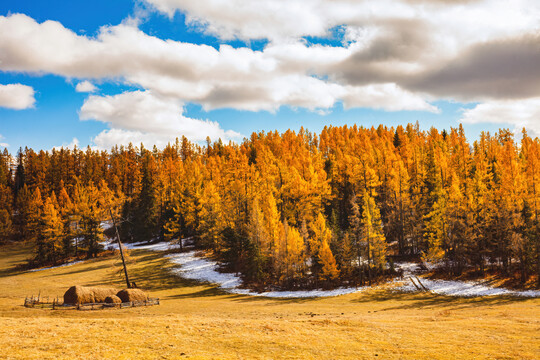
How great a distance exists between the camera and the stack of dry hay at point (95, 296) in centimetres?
2982

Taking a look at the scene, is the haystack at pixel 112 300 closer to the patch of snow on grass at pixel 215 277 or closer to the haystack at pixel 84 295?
the haystack at pixel 84 295

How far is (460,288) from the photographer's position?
4166 centimetres

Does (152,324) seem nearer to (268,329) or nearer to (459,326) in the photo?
(268,329)

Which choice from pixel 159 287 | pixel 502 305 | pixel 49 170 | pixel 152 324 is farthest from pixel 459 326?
pixel 49 170

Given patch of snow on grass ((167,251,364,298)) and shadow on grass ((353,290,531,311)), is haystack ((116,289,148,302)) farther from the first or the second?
shadow on grass ((353,290,531,311))

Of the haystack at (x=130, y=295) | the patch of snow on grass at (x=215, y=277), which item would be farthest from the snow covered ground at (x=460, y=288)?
the haystack at (x=130, y=295)

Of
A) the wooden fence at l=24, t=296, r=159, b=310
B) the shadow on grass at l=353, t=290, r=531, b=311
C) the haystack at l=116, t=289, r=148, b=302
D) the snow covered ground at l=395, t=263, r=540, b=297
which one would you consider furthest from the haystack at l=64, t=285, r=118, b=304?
the snow covered ground at l=395, t=263, r=540, b=297

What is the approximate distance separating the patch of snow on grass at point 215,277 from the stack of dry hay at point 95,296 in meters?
14.8

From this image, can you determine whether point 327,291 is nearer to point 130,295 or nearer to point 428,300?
point 428,300

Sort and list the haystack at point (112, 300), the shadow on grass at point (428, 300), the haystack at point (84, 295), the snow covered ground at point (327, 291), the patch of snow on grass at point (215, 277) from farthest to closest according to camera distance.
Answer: the patch of snow on grass at point (215, 277), the snow covered ground at point (327, 291), the shadow on grass at point (428, 300), the haystack at point (112, 300), the haystack at point (84, 295)

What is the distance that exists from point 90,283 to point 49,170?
92.0 meters

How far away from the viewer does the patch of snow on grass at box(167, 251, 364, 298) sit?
42.4 meters

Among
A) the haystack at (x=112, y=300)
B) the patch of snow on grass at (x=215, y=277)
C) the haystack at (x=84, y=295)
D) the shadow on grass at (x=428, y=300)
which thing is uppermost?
the haystack at (x=84, y=295)

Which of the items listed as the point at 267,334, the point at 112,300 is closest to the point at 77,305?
the point at 112,300
